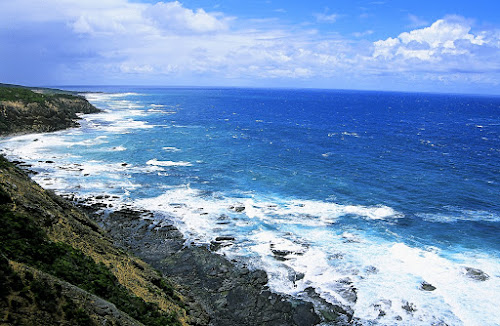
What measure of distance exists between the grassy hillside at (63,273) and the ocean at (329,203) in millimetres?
9478

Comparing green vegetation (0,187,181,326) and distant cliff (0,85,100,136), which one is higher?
distant cliff (0,85,100,136)

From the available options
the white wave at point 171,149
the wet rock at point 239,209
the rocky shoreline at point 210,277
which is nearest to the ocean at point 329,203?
the white wave at point 171,149

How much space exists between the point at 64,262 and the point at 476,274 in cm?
3561

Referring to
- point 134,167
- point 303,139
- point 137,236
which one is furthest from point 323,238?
point 303,139

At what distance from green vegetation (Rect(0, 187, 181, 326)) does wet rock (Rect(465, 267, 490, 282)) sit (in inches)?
1078

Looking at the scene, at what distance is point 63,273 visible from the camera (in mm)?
21250

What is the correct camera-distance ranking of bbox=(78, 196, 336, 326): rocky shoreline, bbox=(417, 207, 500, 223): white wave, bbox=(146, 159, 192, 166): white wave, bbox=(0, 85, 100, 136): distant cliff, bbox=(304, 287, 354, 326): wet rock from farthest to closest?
bbox=(0, 85, 100, 136): distant cliff, bbox=(146, 159, 192, 166): white wave, bbox=(417, 207, 500, 223): white wave, bbox=(78, 196, 336, 326): rocky shoreline, bbox=(304, 287, 354, 326): wet rock

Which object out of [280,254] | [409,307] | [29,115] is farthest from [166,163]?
[29,115]

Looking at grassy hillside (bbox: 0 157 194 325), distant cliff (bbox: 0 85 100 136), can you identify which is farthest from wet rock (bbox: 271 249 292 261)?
distant cliff (bbox: 0 85 100 136)

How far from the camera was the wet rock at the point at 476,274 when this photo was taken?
3125 centimetres

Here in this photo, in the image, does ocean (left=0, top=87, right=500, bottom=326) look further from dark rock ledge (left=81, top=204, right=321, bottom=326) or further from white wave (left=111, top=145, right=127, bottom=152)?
dark rock ledge (left=81, top=204, right=321, bottom=326)

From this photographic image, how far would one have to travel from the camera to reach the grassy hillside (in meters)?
16.6

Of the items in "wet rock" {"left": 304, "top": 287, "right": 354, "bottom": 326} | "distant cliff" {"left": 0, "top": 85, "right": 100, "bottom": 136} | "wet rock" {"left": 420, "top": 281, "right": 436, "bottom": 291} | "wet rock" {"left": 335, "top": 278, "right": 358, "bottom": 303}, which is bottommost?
"wet rock" {"left": 304, "top": 287, "right": 354, "bottom": 326}

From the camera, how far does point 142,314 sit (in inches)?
890
